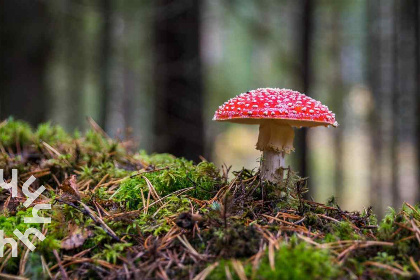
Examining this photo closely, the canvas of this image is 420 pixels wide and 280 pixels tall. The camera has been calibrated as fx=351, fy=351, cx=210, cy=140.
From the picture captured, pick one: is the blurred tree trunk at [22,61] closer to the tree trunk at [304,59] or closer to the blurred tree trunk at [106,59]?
the blurred tree trunk at [106,59]

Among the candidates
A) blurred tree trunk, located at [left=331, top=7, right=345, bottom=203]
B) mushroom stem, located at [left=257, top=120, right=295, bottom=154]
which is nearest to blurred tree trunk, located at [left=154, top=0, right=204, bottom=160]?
mushroom stem, located at [left=257, top=120, right=295, bottom=154]

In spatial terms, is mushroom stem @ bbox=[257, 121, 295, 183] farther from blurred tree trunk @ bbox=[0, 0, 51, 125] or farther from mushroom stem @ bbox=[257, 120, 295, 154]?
blurred tree trunk @ bbox=[0, 0, 51, 125]

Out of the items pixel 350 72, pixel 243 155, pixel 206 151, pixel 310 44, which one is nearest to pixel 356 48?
pixel 350 72

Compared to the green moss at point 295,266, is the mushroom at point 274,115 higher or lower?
higher

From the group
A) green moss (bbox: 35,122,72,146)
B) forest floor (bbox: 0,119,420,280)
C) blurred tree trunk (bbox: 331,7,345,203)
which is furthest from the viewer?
blurred tree trunk (bbox: 331,7,345,203)

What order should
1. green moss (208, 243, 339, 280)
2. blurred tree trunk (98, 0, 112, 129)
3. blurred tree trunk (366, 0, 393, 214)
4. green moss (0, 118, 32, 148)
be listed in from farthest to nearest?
blurred tree trunk (366, 0, 393, 214)
blurred tree trunk (98, 0, 112, 129)
green moss (0, 118, 32, 148)
green moss (208, 243, 339, 280)

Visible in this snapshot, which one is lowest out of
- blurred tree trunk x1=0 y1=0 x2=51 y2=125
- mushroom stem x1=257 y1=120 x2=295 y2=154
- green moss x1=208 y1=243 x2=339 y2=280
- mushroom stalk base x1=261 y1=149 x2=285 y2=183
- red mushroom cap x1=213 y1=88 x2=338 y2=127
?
green moss x1=208 y1=243 x2=339 y2=280

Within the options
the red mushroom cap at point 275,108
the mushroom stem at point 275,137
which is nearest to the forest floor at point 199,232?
the mushroom stem at point 275,137
